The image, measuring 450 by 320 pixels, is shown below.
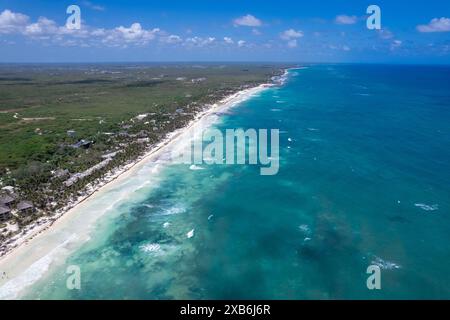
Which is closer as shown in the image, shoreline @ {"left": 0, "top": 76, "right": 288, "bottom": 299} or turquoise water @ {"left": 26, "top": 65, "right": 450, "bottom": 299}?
turquoise water @ {"left": 26, "top": 65, "right": 450, "bottom": 299}

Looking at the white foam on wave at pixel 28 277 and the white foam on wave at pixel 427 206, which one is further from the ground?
the white foam on wave at pixel 427 206

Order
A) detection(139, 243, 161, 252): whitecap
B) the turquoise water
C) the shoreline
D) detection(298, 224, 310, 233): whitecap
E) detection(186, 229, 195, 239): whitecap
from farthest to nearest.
→ detection(298, 224, 310, 233): whitecap
detection(186, 229, 195, 239): whitecap
detection(139, 243, 161, 252): whitecap
the shoreline
the turquoise water

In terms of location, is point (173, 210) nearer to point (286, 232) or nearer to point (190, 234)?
point (190, 234)

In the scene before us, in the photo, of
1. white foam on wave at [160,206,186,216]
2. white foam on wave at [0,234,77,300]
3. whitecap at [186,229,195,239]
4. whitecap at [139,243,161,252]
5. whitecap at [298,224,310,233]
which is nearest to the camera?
white foam on wave at [0,234,77,300]

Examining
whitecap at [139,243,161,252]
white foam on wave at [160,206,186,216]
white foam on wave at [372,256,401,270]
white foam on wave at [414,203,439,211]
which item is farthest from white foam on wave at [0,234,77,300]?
white foam on wave at [414,203,439,211]

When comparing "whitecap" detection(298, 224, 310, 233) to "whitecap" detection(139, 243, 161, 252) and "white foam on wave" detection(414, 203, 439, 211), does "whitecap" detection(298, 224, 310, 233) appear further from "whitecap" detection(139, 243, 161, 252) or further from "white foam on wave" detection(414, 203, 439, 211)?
"whitecap" detection(139, 243, 161, 252)

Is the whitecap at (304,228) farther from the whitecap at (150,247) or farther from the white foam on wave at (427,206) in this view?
the whitecap at (150,247)

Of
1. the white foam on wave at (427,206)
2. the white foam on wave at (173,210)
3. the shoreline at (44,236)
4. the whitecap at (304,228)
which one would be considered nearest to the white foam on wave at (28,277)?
the shoreline at (44,236)
